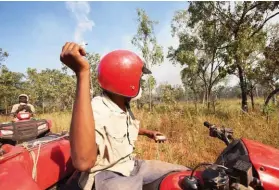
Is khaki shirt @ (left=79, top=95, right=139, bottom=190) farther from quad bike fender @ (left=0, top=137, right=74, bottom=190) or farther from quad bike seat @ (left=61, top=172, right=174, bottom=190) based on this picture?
quad bike fender @ (left=0, top=137, right=74, bottom=190)

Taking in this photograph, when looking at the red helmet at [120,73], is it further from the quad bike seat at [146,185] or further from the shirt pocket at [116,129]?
the quad bike seat at [146,185]

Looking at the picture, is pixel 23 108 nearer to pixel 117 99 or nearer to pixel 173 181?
pixel 117 99

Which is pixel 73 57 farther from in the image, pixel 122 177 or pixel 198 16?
pixel 198 16

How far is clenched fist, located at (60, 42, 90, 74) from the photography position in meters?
1.13

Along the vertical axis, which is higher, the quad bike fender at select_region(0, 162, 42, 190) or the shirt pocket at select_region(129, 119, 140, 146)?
the shirt pocket at select_region(129, 119, 140, 146)

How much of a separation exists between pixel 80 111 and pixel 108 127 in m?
0.35

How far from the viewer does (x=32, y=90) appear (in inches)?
1559

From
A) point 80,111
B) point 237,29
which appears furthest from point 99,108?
point 237,29

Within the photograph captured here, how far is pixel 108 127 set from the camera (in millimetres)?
1481

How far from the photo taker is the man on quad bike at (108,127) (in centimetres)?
117

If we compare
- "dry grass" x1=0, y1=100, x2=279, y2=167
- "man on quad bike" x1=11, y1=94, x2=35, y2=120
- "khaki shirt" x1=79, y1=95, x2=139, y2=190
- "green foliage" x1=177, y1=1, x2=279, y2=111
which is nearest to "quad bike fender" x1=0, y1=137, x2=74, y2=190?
"khaki shirt" x1=79, y1=95, x2=139, y2=190

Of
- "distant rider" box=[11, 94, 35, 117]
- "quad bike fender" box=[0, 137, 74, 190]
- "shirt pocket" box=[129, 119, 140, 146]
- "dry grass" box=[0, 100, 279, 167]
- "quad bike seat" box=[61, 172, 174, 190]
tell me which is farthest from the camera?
"distant rider" box=[11, 94, 35, 117]

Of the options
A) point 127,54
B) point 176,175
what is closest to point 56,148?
point 127,54

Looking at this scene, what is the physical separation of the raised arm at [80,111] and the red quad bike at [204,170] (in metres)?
0.46
